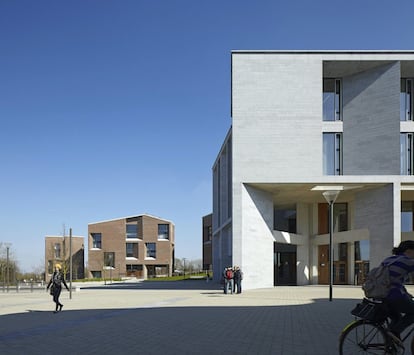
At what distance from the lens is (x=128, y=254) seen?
73.7 meters

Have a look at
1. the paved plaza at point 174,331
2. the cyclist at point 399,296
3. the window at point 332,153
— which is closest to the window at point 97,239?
the window at point 332,153

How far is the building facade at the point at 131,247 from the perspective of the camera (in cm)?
7200

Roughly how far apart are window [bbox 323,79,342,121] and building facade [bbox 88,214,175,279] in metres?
44.9

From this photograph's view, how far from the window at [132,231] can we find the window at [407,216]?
45807 millimetres

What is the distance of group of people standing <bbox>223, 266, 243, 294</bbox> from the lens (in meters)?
26.2

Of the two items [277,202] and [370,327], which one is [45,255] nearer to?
[277,202]

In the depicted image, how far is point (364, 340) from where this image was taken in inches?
248

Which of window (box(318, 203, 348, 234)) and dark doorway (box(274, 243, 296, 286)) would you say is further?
dark doorway (box(274, 243, 296, 286))

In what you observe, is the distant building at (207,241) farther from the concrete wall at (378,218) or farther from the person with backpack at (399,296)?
the person with backpack at (399,296)

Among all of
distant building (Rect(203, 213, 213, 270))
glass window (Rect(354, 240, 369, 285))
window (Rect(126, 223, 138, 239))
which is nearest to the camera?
glass window (Rect(354, 240, 369, 285))

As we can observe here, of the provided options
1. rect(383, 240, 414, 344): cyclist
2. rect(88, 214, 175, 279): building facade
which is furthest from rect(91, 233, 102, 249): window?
rect(383, 240, 414, 344): cyclist

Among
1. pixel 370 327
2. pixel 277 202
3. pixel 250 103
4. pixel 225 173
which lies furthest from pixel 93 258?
pixel 370 327

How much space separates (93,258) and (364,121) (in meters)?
49.5

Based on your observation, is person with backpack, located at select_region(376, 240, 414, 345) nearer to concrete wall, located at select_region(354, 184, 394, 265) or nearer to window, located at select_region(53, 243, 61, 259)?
concrete wall, located at select_region(354, 184, 394, 265)
